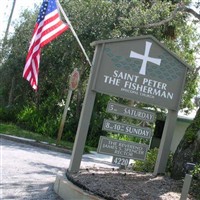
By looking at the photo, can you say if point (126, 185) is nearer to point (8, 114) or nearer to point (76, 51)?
point (76, 51)

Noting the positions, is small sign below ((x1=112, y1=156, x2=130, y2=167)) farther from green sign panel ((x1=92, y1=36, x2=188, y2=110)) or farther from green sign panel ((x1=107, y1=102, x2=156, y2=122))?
green sign panel ((x1=92, y1=36, x2=188, y2=110))

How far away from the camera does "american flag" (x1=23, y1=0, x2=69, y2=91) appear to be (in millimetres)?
11055

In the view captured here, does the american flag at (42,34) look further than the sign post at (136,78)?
Yes

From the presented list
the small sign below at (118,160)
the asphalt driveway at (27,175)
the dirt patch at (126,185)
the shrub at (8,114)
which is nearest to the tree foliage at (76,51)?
the shrub at (8,114)

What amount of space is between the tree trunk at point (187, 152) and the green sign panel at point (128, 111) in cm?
84

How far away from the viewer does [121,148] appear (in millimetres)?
7926

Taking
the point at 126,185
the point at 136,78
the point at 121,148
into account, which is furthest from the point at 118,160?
the point at 136,78

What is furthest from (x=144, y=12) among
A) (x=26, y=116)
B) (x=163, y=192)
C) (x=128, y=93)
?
(x=163, y=192)

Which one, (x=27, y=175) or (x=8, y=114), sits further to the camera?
(x=8, y=114)

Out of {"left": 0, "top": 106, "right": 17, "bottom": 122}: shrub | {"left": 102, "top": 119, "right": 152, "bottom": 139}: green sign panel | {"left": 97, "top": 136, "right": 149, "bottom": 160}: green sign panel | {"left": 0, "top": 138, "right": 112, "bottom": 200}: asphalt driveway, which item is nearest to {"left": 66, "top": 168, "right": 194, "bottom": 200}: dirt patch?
{"left": 97, "top": 136, "right": 149, "bottom": 160}: green sign panel

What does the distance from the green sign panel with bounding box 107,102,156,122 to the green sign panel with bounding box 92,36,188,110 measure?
25 cm

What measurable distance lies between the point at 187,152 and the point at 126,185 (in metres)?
1.71

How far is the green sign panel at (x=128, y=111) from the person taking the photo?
798cm

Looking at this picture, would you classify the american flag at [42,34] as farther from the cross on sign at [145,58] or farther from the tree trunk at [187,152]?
the tree trunk at [187,152]
